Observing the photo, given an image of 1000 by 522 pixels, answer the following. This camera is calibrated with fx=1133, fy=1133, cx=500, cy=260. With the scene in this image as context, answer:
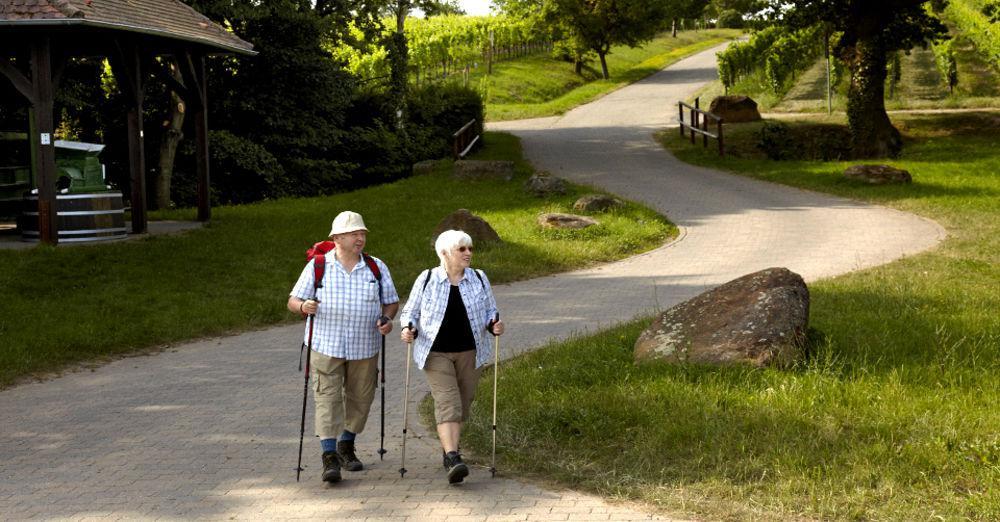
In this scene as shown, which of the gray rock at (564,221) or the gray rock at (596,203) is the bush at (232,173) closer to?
the gray rock at (596,203)

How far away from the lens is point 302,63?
28.9m

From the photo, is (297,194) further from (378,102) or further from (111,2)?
(111,2)

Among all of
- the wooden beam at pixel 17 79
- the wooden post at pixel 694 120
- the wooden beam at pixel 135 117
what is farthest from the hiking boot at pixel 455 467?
the wooden post at pixel 694 120

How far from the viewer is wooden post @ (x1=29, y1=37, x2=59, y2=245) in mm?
17062

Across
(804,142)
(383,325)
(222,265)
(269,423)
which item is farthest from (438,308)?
(804,142)

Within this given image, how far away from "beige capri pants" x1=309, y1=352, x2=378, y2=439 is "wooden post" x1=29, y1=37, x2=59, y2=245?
36.8ft

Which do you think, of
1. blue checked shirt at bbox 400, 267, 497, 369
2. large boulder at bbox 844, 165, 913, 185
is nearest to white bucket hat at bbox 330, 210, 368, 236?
blue checked shirt at bbox 400, 267, 497, 369

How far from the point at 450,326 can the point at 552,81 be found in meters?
53.9

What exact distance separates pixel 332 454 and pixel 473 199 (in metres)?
18.1

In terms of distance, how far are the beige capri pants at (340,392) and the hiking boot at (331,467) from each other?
0.39ft

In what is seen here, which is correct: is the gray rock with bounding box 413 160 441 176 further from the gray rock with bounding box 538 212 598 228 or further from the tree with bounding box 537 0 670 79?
the tree with bounding box 537 0 670 79

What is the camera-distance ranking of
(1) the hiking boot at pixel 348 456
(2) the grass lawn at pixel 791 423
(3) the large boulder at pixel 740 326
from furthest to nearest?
1. (3) the large boulder at pixel 740 326
2. (1) the hiking boot at pixel 348 456
3. (2) the grass lawn at pixel 791 423

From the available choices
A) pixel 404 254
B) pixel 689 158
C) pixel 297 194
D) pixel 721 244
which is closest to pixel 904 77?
pixel 689 158

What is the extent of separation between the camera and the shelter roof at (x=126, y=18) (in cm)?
1627
